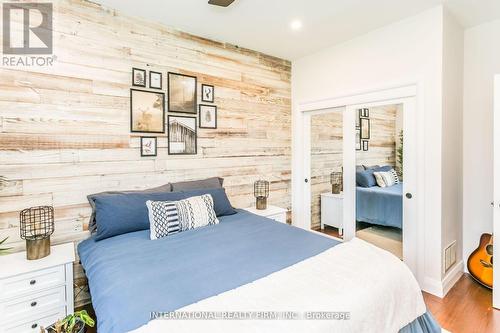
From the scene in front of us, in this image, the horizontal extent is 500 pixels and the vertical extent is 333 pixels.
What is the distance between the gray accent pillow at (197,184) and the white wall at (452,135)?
2.28 meters

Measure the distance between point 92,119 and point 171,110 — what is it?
29.9 inches

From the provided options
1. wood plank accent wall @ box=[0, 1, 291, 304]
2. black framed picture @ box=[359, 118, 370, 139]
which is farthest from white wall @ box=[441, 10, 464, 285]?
wood plank accent wall @ box=[0, 1, 291, 304]

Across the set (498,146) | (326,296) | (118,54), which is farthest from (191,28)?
(498,146)

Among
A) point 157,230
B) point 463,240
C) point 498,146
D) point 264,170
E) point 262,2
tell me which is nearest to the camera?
point 157,230

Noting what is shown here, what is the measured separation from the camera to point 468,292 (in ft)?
8.33

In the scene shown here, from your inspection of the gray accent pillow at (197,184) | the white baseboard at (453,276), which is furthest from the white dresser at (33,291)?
the white baseboard at (453,276)

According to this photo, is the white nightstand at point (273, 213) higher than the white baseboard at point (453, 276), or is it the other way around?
the white nightstand at point (273, 213)

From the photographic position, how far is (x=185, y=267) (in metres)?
1.57

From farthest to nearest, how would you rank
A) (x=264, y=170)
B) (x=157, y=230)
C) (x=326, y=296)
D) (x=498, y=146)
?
(x=264, y=170) → (x=498, y=146) → (x=157, y=230) → (x=326, y=296)

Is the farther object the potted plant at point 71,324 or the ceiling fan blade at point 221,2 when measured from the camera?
the ceiling fan blade at point 221,2

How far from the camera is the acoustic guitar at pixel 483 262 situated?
2580 millimetres

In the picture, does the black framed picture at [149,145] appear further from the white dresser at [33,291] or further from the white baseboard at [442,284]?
the white baseboard at [442,284]

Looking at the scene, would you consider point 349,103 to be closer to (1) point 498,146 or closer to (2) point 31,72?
(1) point 498,146

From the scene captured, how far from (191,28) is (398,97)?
2.35m
